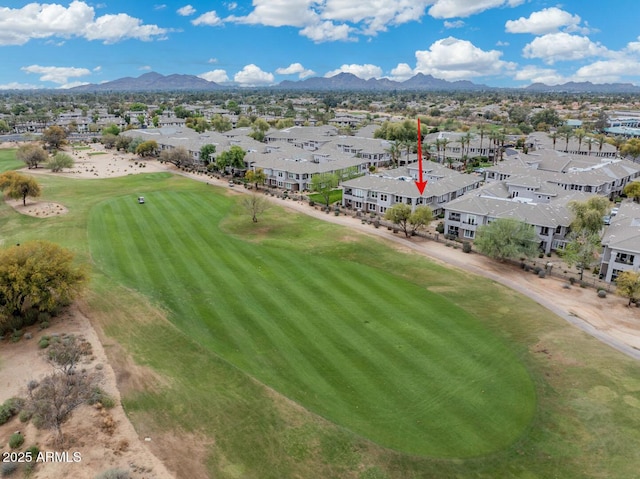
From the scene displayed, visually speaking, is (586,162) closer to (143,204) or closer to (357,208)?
(357,208)

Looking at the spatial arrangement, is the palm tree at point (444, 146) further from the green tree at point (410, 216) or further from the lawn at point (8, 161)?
the lawn at point (8, 161)

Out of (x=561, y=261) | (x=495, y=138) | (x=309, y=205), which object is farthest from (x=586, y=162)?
(x=309, y=205)

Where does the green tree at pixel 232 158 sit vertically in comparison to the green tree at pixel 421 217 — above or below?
above

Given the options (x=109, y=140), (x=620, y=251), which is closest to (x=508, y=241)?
(x=620, y=251)

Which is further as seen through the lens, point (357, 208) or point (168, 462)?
point (357, 208)

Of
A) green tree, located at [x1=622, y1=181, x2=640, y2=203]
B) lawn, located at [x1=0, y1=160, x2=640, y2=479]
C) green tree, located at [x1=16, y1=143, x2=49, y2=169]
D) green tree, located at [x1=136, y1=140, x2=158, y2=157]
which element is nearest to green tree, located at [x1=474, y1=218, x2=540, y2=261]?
lawn, located at [x1=0, y1=160, x2=640, y2=479]

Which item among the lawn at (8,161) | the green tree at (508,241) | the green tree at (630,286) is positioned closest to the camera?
the green tree at (630,286)

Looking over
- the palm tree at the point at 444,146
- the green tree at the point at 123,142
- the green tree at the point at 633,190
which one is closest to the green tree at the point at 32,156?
the green tree at the point at 123,142
